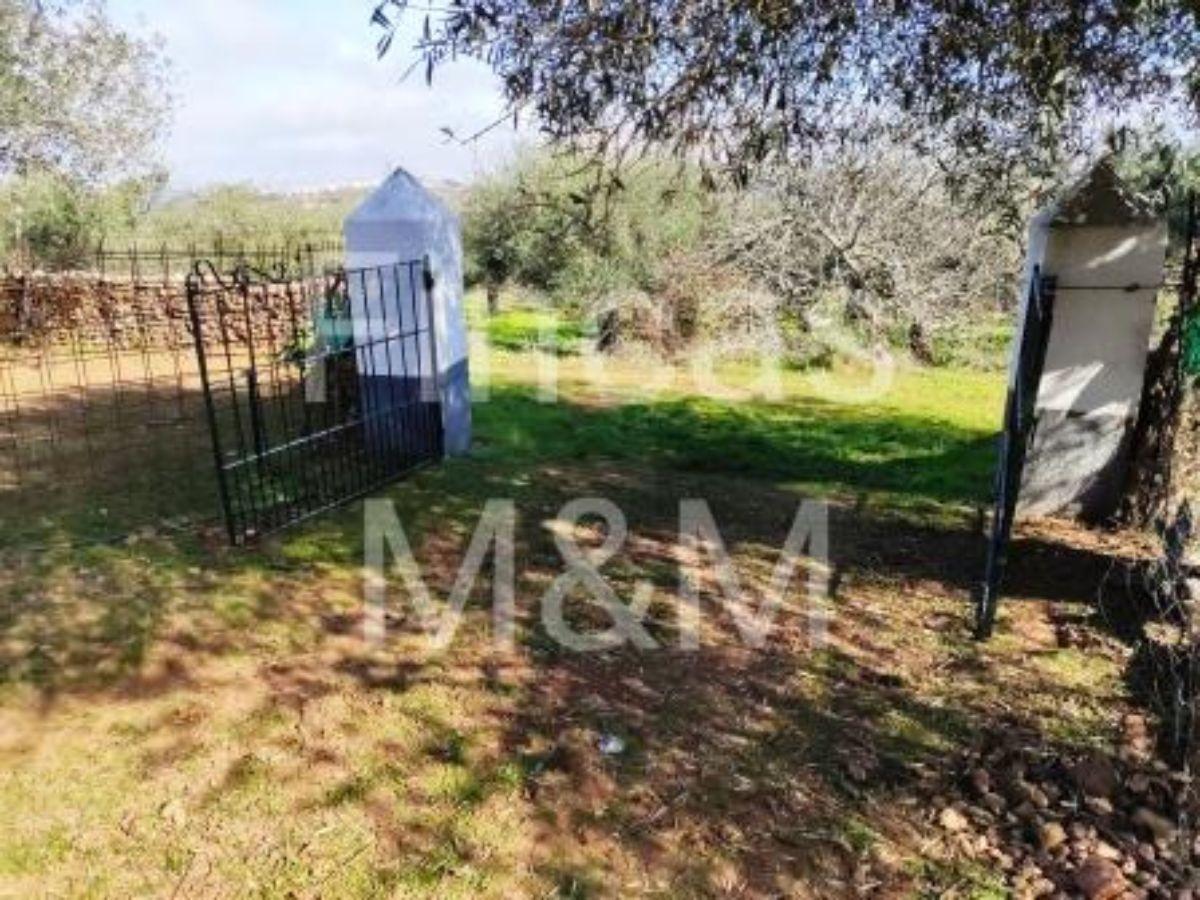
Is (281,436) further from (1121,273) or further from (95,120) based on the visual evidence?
(95,120)

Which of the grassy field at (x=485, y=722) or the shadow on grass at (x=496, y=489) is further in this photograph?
the shadow on grass at (x=496, y=489)

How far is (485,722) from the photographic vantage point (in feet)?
13.2

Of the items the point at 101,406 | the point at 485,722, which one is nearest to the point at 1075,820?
the point at 485,722

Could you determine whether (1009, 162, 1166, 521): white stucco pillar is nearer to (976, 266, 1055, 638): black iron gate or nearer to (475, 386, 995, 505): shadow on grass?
(475, 386, 995, 505): shadow on grass

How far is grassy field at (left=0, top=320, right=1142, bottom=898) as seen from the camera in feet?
10.5

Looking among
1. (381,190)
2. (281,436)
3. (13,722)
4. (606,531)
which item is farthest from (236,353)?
(13,722)

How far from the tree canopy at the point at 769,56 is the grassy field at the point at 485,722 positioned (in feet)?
8.55

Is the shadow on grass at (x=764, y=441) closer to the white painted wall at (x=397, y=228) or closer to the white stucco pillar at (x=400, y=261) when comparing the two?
the white stucco pillar at (x=400, y=261)

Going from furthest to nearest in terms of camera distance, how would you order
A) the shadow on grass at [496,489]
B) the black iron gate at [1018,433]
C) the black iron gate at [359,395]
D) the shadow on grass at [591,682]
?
1. the black iron gate at [359,395]
2. the shadow on grass at [496,489]
3. the black iron gate at [1018,433]
4. the shadow on grass at [591,682]

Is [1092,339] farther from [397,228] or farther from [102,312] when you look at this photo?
[102,312]

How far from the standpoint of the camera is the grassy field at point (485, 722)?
10.5 feet

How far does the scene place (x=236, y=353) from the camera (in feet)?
48.8

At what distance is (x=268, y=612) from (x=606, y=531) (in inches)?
96.3

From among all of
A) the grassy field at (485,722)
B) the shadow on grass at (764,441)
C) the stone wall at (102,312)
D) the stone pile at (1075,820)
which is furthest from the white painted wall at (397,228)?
the stone wall at (102,312)
